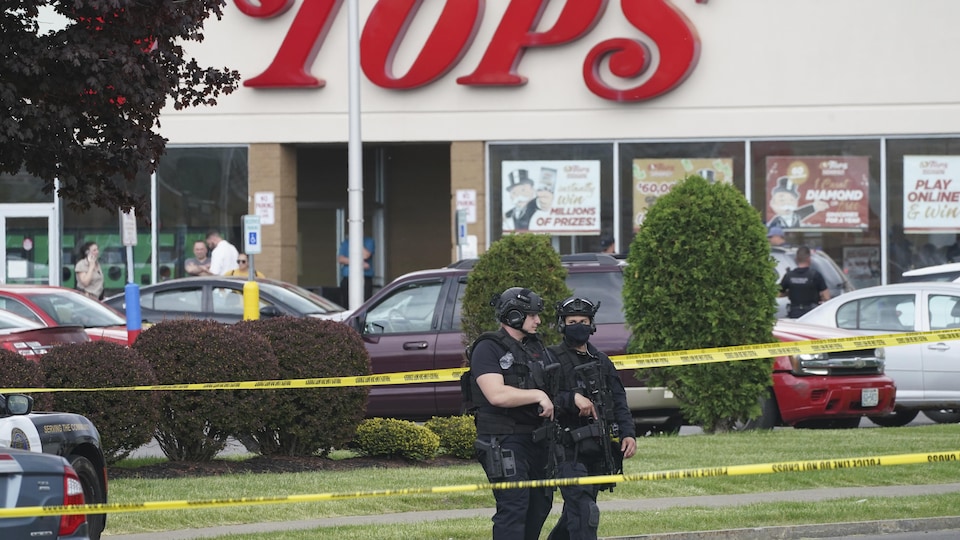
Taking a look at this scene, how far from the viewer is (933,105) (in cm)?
2572

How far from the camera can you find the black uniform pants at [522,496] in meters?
7.68

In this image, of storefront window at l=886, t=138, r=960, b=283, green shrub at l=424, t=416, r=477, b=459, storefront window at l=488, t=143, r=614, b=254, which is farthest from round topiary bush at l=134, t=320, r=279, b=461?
storefront window at l=886, t=138, r=960, b=283

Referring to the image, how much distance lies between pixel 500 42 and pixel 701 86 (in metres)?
3.52

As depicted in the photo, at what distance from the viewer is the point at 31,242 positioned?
2722 cm

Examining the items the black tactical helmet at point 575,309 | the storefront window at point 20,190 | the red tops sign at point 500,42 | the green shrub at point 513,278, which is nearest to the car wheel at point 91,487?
the black tactical helmet at point 575,309

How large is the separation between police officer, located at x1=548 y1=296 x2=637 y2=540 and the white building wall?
59.9ft

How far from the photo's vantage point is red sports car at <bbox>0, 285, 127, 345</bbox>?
16203 mm

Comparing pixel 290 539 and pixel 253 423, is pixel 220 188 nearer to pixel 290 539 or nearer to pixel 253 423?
pixel 253 423

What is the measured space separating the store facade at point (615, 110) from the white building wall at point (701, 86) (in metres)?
0.03

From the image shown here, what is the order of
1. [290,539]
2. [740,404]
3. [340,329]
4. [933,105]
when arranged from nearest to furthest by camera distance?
[290,539] → [340,329] → [740,404] → [933,105]

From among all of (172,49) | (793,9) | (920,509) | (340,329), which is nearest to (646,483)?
(920,509)

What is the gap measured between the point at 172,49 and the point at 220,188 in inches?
647

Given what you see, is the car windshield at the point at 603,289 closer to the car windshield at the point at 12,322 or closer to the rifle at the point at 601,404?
the car windshield at the point at 12,322

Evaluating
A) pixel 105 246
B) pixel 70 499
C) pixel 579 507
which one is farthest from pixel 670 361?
pixel 105 246
